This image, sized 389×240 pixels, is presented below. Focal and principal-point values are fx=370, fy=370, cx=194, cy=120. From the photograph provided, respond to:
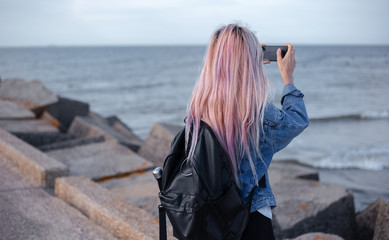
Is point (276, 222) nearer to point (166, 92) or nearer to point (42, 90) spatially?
point (42, 90)

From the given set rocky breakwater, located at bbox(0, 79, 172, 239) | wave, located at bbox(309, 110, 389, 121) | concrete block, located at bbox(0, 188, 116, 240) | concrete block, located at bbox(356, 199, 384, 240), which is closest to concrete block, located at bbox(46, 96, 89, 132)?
rocky breakwater, located at bbox(0, 79, 172, 239)

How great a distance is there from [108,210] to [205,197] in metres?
1.39

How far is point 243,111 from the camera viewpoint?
1467 mm

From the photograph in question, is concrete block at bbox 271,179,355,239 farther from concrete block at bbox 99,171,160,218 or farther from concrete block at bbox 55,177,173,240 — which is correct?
concrete block at bbox 55,177,173,240

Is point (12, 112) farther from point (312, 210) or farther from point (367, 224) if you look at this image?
point (367, 224)

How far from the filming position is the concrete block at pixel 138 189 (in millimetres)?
3342

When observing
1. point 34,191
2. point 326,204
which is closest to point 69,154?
point 34,191

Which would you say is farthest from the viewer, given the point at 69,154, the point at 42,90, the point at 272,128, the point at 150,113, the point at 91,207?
the point at 150,113

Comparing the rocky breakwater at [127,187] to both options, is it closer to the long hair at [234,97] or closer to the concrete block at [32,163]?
the concrete block at [32,163]

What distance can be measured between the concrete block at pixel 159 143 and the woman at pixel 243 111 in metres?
3.69

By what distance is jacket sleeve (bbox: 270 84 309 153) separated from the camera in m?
1.51

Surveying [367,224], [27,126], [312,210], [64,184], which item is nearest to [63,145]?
[27,126]

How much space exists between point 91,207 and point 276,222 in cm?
151

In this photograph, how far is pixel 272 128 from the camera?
60.2 inches
